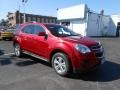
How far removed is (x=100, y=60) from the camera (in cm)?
629

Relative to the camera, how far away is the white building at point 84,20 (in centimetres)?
3198

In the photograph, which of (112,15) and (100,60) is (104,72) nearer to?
(100,60)

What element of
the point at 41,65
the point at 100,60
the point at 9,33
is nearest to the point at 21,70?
the point at 41,65

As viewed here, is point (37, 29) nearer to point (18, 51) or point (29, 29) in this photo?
point (29, 29)

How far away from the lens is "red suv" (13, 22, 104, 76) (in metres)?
5.90

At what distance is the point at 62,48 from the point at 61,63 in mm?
559

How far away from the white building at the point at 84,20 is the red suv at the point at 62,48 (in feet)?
80.7

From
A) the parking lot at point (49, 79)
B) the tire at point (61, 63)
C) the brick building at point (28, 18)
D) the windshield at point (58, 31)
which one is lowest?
the parking lot at point (49, 79)

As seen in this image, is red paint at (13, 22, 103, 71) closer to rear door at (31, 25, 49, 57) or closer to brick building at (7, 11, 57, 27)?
rear door at (31, 25, 49, 57)

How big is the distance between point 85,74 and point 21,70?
94.6 inches

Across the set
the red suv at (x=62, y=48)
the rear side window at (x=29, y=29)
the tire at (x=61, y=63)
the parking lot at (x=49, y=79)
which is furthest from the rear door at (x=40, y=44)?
the parking lot at (x=49, y=79)

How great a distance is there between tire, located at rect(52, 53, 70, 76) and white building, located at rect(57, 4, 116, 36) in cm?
2573

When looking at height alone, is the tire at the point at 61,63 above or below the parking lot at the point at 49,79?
above

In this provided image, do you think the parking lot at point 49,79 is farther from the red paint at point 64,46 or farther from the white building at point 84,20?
the white building at point 84,20
